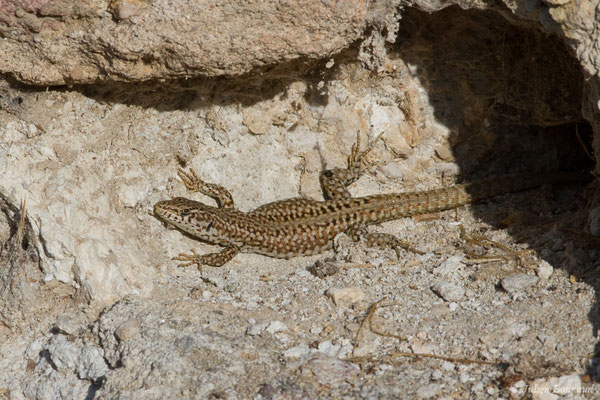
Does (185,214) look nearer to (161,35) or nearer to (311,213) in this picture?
(311,213)

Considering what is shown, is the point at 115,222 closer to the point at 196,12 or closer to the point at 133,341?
the point at 133,341

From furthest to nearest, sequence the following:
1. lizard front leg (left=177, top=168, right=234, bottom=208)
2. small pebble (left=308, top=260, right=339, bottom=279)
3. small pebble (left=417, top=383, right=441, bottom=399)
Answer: lizard front leg (left=177, top=168, right=234, bottom=208) < small pebble (left=308, top=260, right=339, bottom=279) < small pebble (left=417, top=383, right=441, bottom=399)

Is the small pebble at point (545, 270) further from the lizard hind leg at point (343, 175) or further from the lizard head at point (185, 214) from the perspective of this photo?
the lizard head at point (185, 214)

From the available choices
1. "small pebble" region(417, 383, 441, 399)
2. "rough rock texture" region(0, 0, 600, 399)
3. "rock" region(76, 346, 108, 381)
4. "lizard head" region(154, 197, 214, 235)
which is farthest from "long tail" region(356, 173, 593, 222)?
"rock" region(76, 346, 108, 381)

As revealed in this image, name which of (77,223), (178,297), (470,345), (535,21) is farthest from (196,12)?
(470,345)

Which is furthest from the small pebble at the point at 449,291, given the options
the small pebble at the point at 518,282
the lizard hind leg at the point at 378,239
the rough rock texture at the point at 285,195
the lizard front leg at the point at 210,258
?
the lizard front leg at the point at 210,258

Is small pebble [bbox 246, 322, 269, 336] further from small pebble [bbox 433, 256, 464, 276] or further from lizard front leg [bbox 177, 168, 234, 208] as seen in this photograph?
lizard front leg [bbox 177, 168, 234, 208]

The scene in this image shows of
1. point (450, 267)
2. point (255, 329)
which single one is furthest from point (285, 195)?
point (255, 329)
